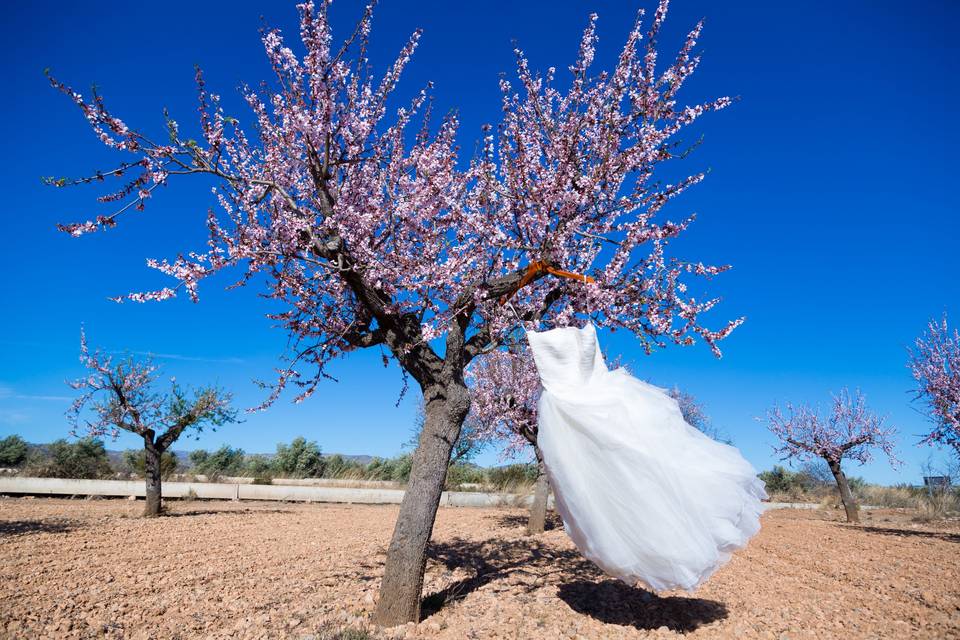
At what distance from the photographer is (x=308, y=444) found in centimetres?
3644

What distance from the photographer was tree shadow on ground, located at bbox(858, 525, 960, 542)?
14977 mm

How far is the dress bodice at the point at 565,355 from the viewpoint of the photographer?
532 centimetres

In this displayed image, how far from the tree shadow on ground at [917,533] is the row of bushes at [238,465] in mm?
14472

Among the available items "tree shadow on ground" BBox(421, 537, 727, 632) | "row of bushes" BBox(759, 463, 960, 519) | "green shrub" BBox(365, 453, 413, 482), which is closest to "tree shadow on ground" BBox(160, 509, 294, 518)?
"tree shadow on ground" BBox(421, 537, 727, 632)

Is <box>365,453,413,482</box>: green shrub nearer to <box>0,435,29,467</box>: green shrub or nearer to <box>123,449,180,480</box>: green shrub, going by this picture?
<box>123,449,180,480</box>: green shrub

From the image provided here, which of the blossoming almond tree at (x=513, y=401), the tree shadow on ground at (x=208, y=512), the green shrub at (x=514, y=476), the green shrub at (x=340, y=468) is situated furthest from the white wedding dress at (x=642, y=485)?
the green shrub at (x=340, y=468)

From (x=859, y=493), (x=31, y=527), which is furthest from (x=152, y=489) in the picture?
(x=859, y=493)

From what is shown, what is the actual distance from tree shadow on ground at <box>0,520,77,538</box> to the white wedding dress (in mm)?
11723

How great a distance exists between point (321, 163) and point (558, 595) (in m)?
6.10

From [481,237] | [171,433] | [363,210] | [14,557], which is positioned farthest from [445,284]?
[171,433]

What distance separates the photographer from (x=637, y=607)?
6.09m

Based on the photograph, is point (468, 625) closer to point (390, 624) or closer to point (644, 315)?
point (390, 624)

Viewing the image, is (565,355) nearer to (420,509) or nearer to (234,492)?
(420,509)

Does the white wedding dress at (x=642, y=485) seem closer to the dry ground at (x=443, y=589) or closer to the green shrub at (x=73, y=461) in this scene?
the dry ground at (x=443, y=589)
